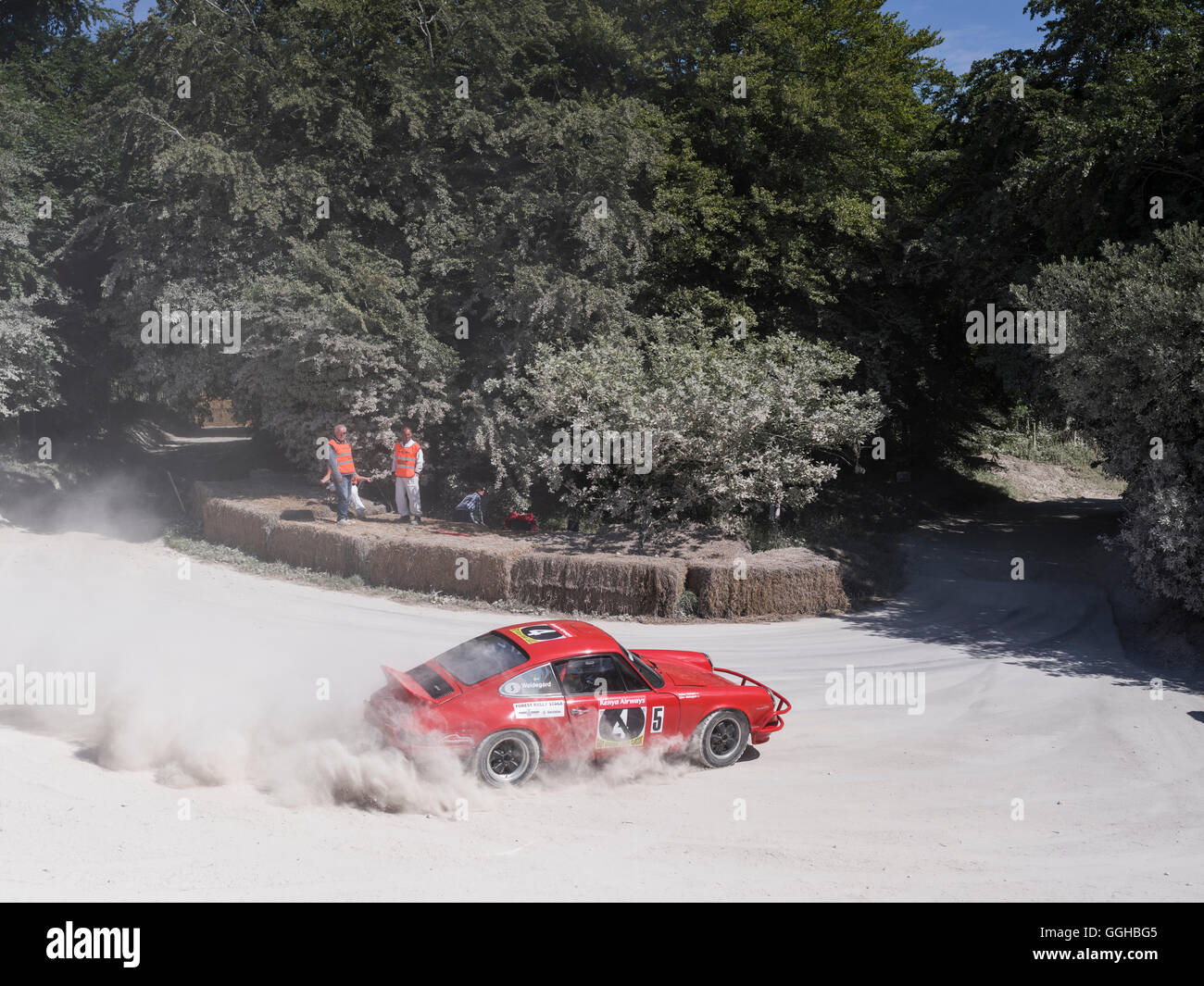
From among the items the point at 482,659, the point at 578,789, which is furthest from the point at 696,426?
the point at 578,789

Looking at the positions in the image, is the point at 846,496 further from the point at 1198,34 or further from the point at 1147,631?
the point at 1198,34

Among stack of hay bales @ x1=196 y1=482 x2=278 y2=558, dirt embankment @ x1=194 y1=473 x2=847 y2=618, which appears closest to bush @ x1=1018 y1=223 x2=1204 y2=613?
dirt embankment @ x1=194 y1=473 x2=847 y2=618

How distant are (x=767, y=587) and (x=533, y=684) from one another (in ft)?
26.4

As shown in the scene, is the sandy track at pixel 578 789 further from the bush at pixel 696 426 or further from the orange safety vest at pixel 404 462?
the orange safety vest at pixel 404 462

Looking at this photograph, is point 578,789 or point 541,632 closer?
point 578,789

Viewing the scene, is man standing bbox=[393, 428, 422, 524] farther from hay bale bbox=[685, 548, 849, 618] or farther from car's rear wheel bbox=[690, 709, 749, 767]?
car's rear wheel bbox=[690, 709, 749, 767]

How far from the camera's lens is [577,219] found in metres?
21.6

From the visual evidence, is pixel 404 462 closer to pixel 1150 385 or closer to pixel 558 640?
pixel 558 640

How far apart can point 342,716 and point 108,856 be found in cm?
289

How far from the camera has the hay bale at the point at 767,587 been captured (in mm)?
15375

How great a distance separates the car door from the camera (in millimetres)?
8391

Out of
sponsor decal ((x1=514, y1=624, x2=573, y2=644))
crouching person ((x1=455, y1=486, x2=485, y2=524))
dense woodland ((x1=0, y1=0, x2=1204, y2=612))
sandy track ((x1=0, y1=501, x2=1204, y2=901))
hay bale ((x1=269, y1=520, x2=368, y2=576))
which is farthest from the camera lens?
crouching person ((x1=455, y1=486, x2=485, y2=524))

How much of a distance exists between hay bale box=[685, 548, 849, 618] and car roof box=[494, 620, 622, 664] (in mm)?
6469

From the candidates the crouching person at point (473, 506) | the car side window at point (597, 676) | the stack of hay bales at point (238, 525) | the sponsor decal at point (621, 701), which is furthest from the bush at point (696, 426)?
the sponsor decal at point (621, 701)
